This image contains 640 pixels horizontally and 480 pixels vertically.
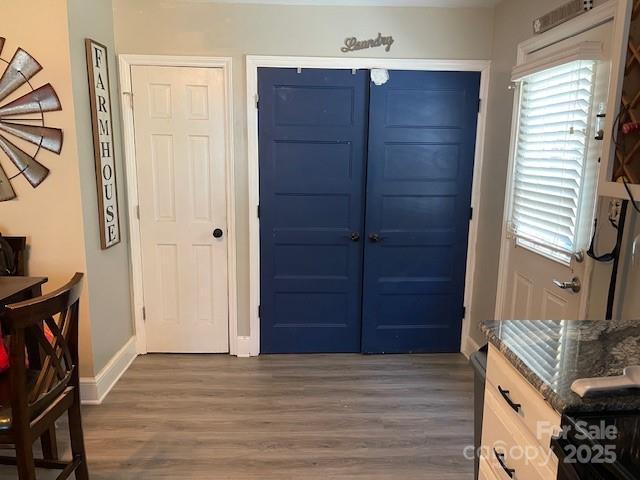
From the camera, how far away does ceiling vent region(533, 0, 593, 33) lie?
2182mm

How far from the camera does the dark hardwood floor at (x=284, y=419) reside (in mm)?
2277

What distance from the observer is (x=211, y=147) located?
3.26m

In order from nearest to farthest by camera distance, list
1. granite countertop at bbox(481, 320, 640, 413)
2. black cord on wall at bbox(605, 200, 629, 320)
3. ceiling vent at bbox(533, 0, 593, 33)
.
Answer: granite countertop at bbox(481, 320, 640, 413), black cord on wall at bbox(605, 200, 629, 320), ceiling vent at bbox(533, 0, 593, 33)

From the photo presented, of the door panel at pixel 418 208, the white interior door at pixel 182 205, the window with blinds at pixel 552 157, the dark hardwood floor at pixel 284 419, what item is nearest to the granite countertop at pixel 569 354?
the window with blinds at pixel 552 157

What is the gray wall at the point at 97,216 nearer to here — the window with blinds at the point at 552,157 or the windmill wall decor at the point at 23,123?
the windmill wall decor at the point at 23,123

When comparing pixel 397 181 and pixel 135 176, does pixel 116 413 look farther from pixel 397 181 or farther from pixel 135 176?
pixel 397 181

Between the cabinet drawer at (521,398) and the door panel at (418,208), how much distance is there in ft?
6.29

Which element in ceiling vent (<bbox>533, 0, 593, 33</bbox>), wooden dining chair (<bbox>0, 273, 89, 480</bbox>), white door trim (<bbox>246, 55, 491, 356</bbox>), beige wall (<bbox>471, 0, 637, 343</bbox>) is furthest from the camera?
white door trim (<bbox>246, 55, 491, 356</bbox>)

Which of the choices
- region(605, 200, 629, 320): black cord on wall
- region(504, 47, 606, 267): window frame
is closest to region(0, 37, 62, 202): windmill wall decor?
region(504, 47, 606, 267): window frame

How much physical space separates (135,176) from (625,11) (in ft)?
9.54

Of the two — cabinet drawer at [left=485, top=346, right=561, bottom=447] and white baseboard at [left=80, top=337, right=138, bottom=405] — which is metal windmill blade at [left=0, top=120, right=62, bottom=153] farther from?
cabinet drawer at [left=485, top=346, right=561, bottom=447]

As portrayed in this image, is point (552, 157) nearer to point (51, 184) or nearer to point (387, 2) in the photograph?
point (387, 2)

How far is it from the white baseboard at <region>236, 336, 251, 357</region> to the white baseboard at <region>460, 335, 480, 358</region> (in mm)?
1646

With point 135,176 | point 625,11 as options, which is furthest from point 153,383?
point 625,11
